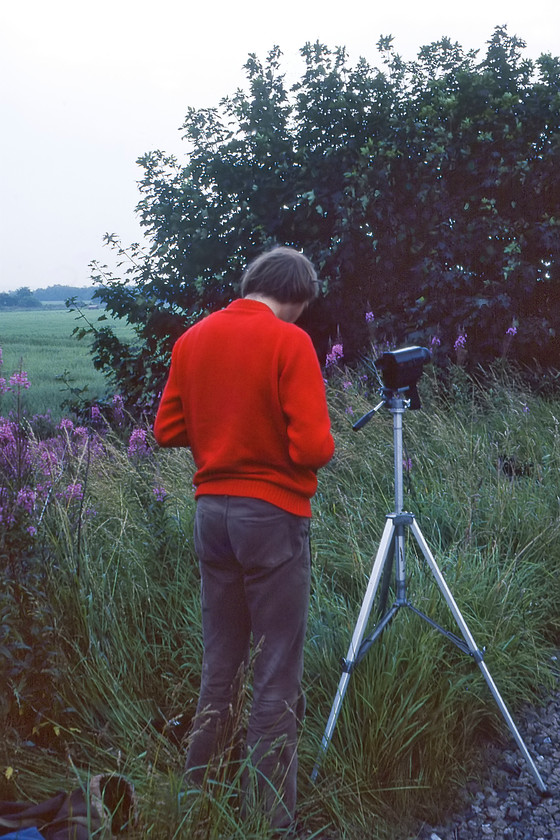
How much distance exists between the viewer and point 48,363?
58.5 feet

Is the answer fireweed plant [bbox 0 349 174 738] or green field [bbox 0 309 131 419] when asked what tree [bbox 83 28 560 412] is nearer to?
green field [bbox 0 309 131 419]

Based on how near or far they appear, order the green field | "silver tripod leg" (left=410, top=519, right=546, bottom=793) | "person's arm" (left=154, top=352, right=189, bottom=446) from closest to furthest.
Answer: "person's arm" (left=154, top=352, right=189, bottom=446)
"silver tripod leg" (left=410, top=519, right=546, bottom=793)
the green field

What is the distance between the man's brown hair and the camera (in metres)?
2.83

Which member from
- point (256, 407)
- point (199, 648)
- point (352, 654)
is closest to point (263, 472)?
point (256, 407)

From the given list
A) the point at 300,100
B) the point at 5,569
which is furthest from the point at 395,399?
the point at 300,100

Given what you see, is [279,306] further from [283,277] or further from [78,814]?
[78,814]

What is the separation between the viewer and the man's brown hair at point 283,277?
283cm

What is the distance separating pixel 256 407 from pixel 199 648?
5.25 feet

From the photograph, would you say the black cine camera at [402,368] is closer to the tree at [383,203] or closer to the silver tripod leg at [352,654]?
the silver tripod leg at [352,654]

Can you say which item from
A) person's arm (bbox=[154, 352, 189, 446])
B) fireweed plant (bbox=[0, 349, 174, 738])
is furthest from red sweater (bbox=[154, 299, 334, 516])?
fireweed plant (bbox=[0, 349, 174, 738])

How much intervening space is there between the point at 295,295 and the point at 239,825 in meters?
1.77

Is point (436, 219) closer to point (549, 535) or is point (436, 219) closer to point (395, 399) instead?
point (549, 535)

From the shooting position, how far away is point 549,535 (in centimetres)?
498

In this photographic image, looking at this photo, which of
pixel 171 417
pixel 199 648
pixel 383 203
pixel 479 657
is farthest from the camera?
pixel 383 203
